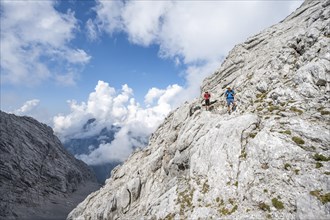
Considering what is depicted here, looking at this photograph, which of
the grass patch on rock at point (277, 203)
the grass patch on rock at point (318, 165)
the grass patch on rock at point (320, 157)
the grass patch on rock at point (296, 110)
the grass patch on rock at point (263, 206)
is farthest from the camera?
the grass patch on rock at point (296, 110)

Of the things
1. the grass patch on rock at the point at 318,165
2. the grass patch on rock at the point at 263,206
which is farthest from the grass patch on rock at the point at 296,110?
the grass patch on rock at the point at 263,206

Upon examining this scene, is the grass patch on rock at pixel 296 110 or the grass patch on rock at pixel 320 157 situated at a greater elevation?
the grass patch on rock at pixel 296 110

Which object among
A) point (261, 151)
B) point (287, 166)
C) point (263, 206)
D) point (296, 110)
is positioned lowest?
point (263, 206)

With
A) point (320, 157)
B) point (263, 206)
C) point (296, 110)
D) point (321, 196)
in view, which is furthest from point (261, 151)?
point (321, 196)

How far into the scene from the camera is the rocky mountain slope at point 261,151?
27.4 metres

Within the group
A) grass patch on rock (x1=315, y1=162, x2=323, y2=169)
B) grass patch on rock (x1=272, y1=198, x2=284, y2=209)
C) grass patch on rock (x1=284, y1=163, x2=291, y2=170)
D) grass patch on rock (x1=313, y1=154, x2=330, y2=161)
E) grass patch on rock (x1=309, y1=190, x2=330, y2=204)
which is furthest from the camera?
grass patch on rock (x1=284, y1=163, x2=291, y2=170)

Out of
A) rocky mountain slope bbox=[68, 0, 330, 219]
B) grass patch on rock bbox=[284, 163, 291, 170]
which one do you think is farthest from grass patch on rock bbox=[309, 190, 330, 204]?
grass patch on rock bbox=[284, 163, 291, 170]

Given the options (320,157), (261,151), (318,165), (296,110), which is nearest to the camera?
(318,165)

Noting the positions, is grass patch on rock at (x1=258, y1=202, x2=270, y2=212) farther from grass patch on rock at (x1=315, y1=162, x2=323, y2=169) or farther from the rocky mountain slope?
grass patch on rock at (x1=315, y1=162, x2=323, y2=169)

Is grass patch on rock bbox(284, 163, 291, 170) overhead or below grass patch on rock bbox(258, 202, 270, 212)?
overhead

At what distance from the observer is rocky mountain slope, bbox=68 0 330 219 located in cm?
2741

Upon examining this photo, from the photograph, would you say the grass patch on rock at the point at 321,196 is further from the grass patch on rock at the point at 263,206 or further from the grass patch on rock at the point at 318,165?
the grass patch on rock at the point at 263,206

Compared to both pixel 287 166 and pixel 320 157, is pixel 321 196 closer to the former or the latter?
pixel 287 166

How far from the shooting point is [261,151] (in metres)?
32.1
